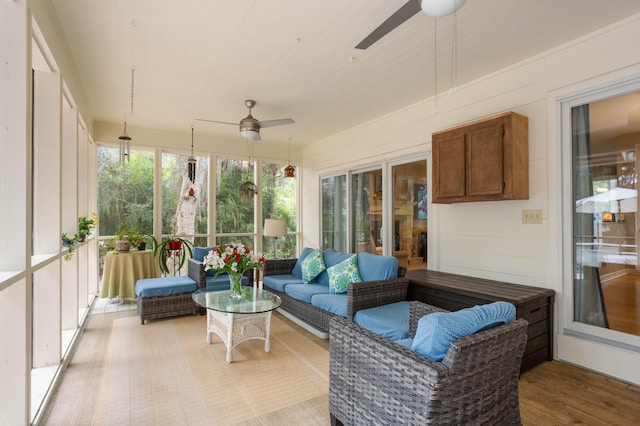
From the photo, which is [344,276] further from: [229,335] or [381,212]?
[381,212]

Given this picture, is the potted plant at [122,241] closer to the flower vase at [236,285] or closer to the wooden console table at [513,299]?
the flower vase at [236,285]

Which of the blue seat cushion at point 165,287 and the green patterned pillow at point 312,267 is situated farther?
the green patterned pillow at point 312,267

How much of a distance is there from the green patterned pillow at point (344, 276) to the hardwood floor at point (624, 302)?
7.36ft

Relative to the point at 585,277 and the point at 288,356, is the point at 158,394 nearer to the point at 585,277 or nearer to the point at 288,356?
the point at 288,356

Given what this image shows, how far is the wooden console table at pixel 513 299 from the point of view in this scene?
2762mm

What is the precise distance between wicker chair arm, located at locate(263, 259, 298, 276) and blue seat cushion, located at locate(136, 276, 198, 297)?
1.02m

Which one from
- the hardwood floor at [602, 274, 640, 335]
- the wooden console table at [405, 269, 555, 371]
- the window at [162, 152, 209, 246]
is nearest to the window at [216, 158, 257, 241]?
the window at [162, 152, 209, 246]

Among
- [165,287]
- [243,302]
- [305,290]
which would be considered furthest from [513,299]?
[165,287]

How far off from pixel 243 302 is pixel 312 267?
127cm

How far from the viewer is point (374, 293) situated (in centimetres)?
320

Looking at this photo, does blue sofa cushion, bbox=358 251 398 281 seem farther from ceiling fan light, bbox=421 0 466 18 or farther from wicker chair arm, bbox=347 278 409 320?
ceiling fan light, bbox=421 0 466 18

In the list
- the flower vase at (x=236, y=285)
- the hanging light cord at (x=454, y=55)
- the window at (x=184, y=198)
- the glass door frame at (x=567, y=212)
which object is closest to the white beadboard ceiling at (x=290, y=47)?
the hanging light cord at (x=454, y=55)

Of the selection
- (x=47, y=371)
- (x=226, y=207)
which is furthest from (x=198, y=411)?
(x=226, y=207)

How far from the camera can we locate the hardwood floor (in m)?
Result: 2.68
